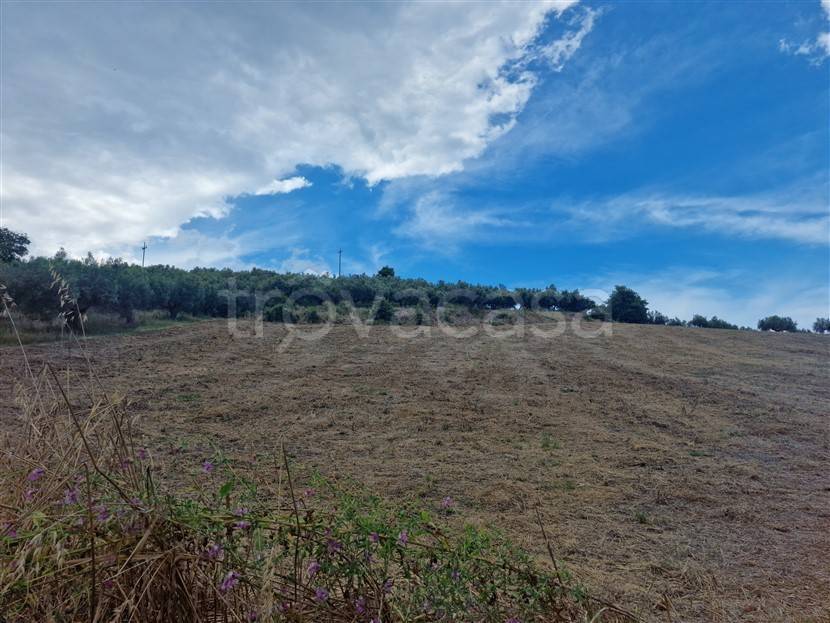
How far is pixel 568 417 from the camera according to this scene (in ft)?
23.7

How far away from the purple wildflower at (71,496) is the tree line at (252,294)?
941 cm

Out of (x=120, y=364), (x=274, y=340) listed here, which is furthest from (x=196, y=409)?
(x=274, y=340)

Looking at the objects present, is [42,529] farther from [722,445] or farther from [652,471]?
[722,445]

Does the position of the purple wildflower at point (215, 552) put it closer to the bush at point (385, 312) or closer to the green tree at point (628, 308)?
the bush at point (385, 312)

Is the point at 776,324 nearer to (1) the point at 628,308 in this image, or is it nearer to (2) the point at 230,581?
(1) the point at 628,308

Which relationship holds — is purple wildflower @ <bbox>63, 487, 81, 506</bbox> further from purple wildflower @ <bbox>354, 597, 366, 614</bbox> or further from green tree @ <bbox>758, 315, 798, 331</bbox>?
green tree @ <bbox>758, 315, 798, 331</bbox>

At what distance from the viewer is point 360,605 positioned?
5.12ft

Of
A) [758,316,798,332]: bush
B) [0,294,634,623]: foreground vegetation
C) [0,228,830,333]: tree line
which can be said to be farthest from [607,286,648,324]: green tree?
[0,294,634,623]: foreground vegetation

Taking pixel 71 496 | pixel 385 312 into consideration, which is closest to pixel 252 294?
pixel 385 312

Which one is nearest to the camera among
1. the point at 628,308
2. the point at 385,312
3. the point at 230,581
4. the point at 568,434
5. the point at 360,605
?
the point at 230,581

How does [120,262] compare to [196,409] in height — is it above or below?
above

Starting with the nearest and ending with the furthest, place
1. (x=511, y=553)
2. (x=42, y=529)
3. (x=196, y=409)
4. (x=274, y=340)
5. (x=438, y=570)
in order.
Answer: (x=42, y=529) < (x=438, y=570) < (x=511, y=553) < (x=196, y=409) < (x=274, y=340)

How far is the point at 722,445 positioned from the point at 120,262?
16.0 metres

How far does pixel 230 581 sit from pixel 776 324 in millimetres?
22177
